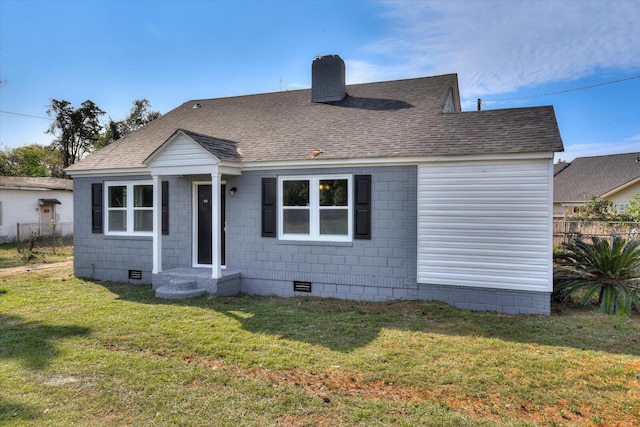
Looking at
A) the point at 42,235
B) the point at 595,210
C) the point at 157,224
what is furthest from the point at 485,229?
the point at 42,235

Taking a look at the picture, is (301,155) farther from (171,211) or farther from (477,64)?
(477,64)

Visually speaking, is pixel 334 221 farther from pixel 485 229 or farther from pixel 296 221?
pixel 485 229

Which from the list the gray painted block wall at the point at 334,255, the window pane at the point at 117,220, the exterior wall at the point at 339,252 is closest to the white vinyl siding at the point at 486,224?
the gray painted block wall at the point at 334,255

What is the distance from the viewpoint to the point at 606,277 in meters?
7.04

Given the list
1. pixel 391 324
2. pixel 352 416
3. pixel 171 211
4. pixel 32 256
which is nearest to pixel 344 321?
pixel 391 324

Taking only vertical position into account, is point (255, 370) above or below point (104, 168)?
below

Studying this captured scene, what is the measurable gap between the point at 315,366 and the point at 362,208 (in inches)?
152

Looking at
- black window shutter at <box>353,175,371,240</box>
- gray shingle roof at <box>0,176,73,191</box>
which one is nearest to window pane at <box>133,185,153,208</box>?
black window shutter at <box>353,175,371,240</box>

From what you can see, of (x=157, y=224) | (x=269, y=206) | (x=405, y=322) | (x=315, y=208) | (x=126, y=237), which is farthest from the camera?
(x=126, y=237)

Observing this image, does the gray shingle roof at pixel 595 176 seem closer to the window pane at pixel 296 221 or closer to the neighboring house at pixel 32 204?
the window pane at pixel 296 221

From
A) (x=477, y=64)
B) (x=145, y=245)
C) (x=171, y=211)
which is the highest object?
(x=477, y=64)

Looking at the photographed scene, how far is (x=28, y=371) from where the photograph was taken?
4.27 meters

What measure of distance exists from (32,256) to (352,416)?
14.9 meters

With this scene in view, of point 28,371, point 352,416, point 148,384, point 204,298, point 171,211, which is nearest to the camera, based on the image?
point 352,416
